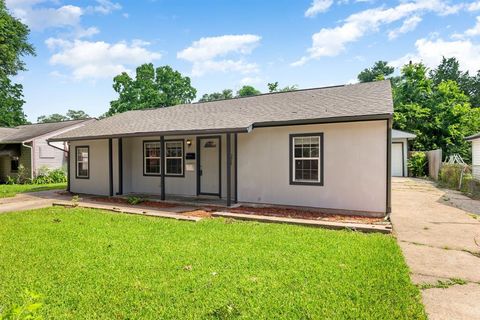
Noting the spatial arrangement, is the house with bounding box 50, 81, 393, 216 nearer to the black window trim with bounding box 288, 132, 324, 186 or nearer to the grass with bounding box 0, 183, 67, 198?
the black window trim with bounding box 288, 132, 324, 186

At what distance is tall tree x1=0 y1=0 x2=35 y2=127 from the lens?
23.1 metres

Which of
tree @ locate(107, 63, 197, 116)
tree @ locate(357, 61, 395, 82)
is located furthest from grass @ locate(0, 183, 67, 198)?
tree @ locate(357, 61, 395, 82)

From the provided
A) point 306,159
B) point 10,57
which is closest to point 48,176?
point 10,57

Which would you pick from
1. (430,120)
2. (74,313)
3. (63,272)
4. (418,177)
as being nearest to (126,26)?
(63,272)

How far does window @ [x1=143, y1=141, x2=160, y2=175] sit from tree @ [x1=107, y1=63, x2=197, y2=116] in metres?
26.8

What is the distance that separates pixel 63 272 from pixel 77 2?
11.0 m

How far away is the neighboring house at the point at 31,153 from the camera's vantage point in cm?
1898

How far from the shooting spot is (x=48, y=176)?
1923 centimetres

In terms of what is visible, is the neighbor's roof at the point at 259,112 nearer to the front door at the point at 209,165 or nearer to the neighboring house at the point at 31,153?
the front door at the point at 209,165

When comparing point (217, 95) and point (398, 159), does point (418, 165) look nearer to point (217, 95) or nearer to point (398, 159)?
point (398, 159)

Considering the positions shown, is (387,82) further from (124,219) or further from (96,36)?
(96,36)

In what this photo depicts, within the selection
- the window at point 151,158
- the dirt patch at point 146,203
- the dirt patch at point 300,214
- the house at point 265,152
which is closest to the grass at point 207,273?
the dirt patch at point 300,214

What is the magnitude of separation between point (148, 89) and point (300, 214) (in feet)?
113

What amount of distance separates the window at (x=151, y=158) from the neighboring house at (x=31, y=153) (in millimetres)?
10795
